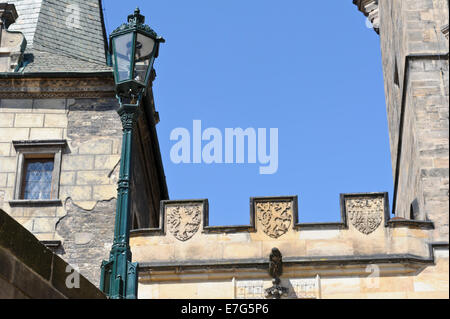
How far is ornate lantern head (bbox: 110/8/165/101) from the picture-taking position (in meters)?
8.23

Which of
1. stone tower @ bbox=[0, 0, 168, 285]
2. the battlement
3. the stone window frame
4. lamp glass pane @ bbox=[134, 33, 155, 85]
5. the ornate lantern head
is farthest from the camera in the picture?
the stone window frame

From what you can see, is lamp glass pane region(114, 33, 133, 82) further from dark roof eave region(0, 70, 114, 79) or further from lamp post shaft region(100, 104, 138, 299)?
→ dark roof eave region(0, 70, 114, 79)

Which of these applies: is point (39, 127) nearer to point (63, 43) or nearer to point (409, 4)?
point (63, 43)

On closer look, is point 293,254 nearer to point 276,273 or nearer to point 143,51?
point 276,273

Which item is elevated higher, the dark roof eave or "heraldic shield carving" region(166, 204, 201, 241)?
the dark roof eave

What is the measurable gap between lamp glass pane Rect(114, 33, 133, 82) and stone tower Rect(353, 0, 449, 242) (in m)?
5.23

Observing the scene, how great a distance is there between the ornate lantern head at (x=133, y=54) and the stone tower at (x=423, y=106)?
16.6 feet

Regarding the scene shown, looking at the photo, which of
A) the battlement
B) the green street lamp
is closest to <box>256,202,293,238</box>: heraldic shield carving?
the battlement

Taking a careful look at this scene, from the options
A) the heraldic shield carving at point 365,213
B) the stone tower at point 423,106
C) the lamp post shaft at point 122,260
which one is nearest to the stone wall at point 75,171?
the heraldic shield carving at point 365,213

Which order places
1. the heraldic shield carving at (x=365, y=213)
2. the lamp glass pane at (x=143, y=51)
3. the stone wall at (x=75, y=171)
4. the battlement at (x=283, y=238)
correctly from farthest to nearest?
the stone wall at (x=75, y=171) < the heraldic shield carving at (x=365, y=213) < the battlement at (x=283, y=238) < the lamp glass pane at (x=143, y=51)

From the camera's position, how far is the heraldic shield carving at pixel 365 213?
38.7ft

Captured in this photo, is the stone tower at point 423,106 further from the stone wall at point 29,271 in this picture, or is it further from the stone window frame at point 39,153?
the stone wall at point 29,271

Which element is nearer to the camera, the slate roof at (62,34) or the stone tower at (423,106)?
the stone tower at (423,106)
